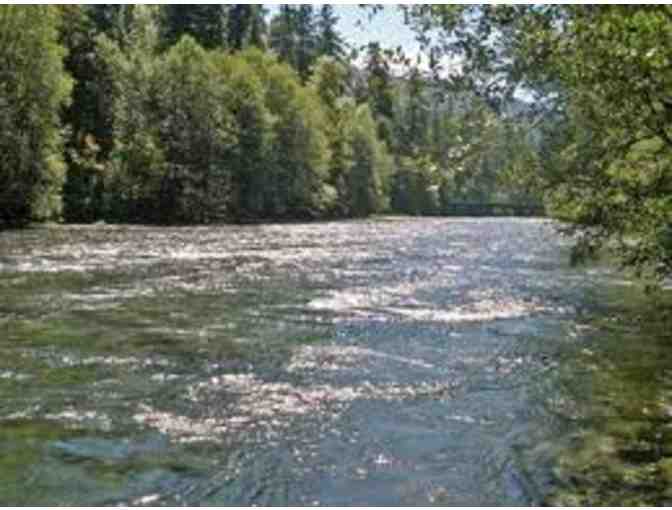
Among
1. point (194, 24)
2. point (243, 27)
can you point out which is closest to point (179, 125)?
point (194, 24)

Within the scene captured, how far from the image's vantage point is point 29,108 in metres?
62.8

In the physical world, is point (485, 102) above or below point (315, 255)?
above

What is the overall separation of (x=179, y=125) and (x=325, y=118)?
113 feet

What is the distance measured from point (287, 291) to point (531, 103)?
60.4ft

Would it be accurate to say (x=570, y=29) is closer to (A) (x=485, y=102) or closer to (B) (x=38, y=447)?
(A) (x=485, y=102)

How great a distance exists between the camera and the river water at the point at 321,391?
13648 millimetres

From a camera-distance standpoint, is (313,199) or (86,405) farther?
(313,199)

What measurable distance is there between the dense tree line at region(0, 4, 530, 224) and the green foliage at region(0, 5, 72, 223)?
3.3 inches

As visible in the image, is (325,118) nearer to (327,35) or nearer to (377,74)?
(327,35)

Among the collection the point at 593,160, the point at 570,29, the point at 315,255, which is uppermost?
the point at 570,29

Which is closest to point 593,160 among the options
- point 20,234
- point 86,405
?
point 86,405

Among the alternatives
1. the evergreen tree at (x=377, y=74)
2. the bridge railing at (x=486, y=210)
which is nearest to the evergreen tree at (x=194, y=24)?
the bridge railing at (x=486, y=210)

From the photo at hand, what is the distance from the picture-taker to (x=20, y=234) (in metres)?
56.6

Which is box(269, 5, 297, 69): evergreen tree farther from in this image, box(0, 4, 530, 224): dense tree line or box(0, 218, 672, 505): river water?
box(0, 218, 672, 505): river water
